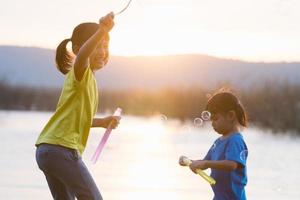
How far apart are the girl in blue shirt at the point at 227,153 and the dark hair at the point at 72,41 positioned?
2.47 ft

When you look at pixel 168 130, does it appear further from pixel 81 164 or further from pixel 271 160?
pixel 81 164

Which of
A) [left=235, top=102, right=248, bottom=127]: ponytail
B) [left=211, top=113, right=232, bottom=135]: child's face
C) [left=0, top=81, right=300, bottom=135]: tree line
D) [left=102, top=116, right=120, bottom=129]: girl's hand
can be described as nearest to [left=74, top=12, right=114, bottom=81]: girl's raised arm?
[left=102, top=116, right=120, bottom=129]: girl's hand

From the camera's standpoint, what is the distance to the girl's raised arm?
14.6 feet

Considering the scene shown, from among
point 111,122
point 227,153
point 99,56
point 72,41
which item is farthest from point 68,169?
point 227,153

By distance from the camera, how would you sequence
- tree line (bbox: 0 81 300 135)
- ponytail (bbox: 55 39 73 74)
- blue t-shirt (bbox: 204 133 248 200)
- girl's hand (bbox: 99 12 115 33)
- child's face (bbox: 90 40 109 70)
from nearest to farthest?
1. girl's hand (bbox: 99 12 115 33)
2. child's face (bbox: 90 40 109 70)
3. blue t-shirt (bbox: 204 133 248 200)
4. ponytail (bbox: 55 39 73 74)
5. tree line (bbox: 0 81 300 135)

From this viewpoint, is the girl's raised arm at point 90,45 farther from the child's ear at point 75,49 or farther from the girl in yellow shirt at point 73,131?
the child's ear at point 75,49

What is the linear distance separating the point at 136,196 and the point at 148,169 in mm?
2190

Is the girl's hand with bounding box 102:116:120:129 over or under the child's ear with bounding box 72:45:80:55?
under

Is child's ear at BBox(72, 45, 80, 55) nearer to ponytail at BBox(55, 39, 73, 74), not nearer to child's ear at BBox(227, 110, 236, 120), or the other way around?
ponytail at BBox(55, 39, 73, 74)

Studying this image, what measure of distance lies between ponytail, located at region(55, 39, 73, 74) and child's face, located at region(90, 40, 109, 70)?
234 mm

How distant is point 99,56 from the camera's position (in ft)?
16.0

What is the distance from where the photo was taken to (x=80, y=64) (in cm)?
465

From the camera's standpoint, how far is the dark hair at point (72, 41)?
494 cm

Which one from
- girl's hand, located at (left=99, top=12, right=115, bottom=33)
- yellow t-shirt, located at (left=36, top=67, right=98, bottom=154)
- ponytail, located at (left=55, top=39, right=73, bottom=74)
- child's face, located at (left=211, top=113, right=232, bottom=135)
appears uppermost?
girl's hand, located at (left=99, top=12, right=115, bottom=33)
